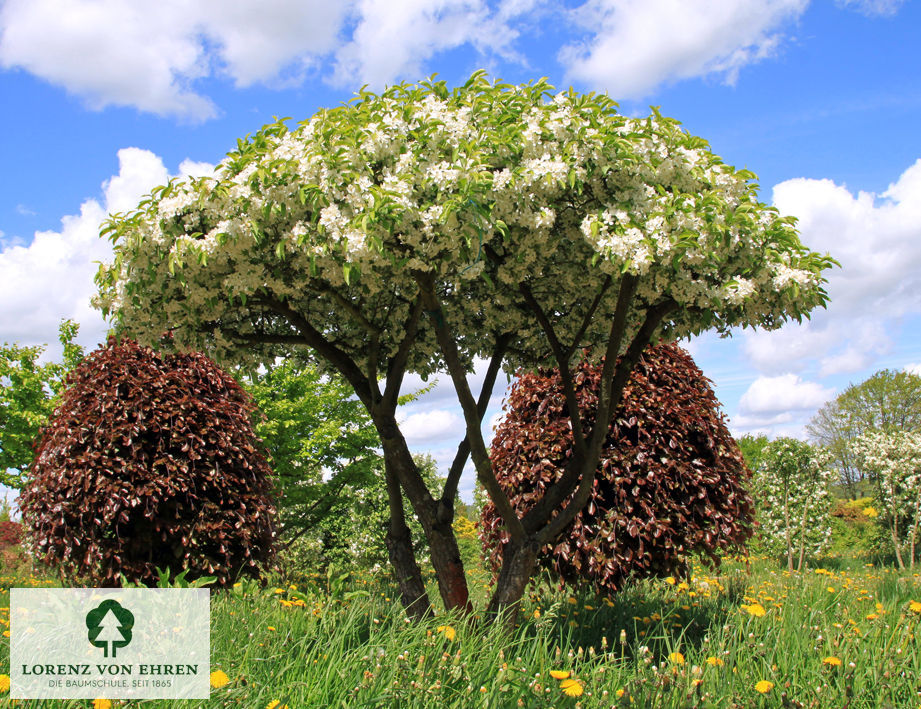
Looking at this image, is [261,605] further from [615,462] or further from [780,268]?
[780,268]

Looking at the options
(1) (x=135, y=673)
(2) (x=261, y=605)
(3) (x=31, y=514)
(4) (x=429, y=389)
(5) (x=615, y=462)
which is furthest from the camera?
(4) (x=429, y=389)

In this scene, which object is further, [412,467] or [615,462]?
[615,462]

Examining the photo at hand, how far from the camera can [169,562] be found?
7051 mm

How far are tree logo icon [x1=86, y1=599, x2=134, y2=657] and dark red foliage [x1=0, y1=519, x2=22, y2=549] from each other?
14.7m

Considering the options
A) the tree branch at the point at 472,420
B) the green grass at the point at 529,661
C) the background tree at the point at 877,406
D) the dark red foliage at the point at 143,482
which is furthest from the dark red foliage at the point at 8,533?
the background tree at the point at 877,406

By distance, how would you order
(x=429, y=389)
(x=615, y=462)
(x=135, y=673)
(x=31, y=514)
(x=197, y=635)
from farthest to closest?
(x=429, y=389)
(x=31, y=514)
(x=615, y=462)
(x=197, y=635)
(x=135, y=673)

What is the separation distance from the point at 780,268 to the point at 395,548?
129 inches

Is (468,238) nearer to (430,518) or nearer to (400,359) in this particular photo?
(400,359)

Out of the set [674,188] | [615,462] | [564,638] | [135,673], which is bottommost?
[564,638]

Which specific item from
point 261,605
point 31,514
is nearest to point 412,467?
point 261,605

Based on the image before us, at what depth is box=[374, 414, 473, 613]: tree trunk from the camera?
4958 mm

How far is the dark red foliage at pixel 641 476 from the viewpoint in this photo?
21.4 ft

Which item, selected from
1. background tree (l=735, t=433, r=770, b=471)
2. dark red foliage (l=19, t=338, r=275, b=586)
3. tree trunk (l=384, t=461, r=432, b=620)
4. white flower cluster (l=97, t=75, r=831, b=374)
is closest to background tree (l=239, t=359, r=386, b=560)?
dark red foliage (l=19, t=338, r=275, b=586)

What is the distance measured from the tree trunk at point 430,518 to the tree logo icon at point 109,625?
1.87 meters
